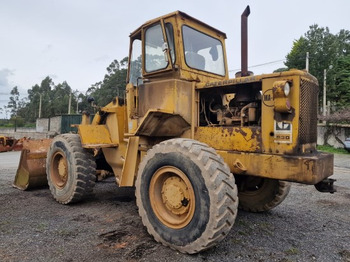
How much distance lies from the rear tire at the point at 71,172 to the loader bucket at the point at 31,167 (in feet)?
3.10

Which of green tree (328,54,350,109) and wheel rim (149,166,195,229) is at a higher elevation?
green tree (328,54,350,109)

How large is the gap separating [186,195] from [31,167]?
4497 mm

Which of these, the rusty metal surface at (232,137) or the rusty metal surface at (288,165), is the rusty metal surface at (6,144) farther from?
the rusty metal surface at (288,165)

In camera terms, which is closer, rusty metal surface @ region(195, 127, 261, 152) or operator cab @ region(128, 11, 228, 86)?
rusty metal surface @ region(195, 127, 261, 152)

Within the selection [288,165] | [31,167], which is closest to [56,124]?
[31,167]

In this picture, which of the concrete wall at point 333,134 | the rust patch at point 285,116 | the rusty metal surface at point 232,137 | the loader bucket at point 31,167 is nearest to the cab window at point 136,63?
the rusty metal surface at point 232,137

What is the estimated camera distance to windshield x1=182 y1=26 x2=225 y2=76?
4.42 m

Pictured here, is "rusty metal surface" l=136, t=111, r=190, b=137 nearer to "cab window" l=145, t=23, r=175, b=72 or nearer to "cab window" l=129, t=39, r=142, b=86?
"cab window" l=145, t=23, r=175, b=72

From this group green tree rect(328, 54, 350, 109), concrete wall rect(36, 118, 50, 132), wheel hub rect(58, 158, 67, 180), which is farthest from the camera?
concrete wall rect(36, 118, 50, 132)

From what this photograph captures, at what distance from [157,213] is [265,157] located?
1.48 metres

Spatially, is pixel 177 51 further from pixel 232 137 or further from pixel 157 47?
pixel 232 137

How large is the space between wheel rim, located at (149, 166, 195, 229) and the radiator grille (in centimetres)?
147

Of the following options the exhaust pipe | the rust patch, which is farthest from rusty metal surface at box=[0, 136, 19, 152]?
the rust patch

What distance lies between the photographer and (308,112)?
3531 mm
